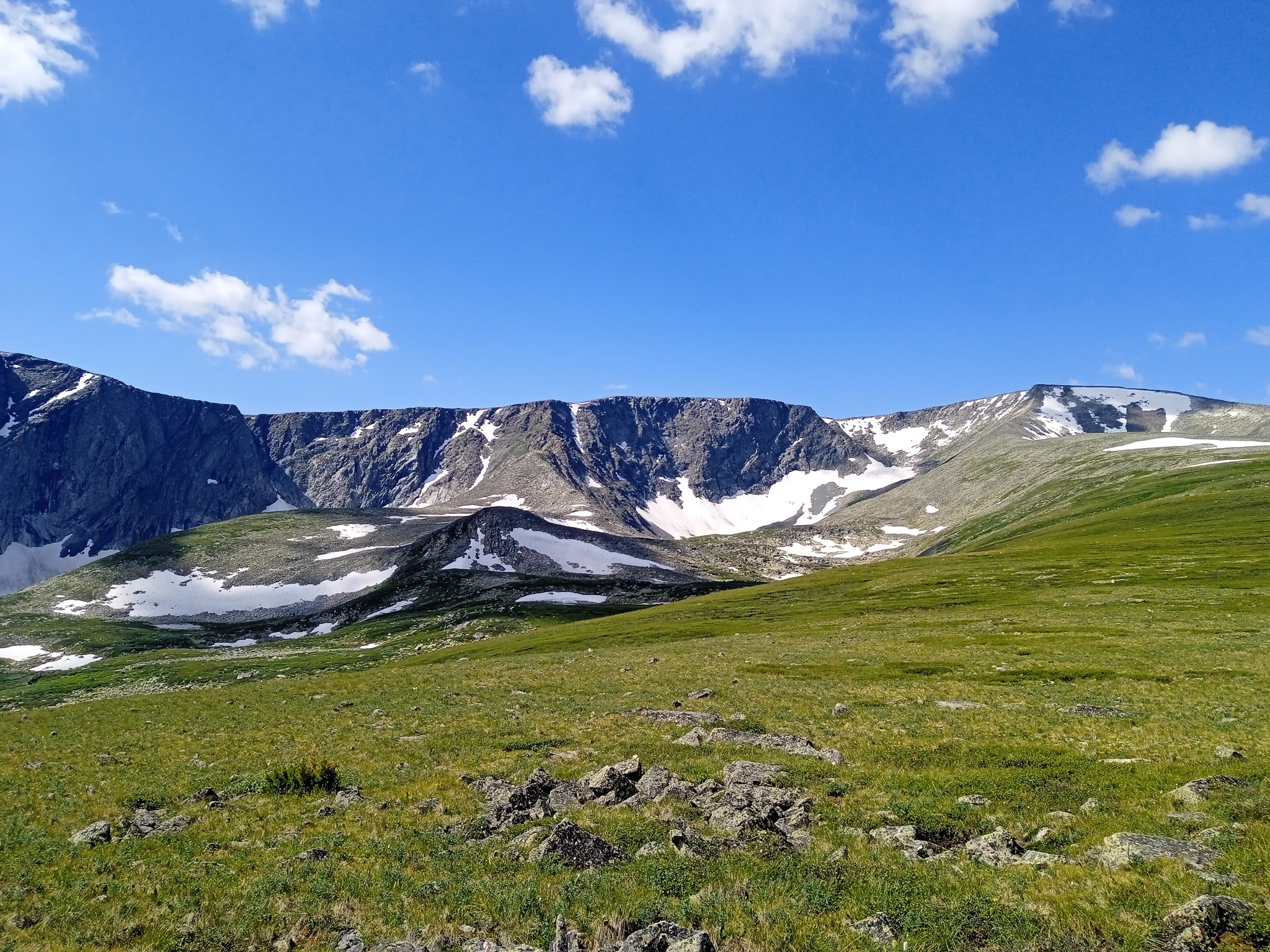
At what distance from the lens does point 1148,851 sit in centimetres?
1300

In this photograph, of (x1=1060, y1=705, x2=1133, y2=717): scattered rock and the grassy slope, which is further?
(x1=1060, y1=705, x2=1133, y2=717): scattered rock

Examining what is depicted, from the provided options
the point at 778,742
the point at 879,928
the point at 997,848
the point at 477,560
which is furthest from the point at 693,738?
the point at 477,560

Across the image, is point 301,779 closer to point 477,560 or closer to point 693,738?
point 693,738

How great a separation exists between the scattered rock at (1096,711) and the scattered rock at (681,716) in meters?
14.2

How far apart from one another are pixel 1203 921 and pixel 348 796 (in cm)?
2026

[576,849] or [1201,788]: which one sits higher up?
[576,849]

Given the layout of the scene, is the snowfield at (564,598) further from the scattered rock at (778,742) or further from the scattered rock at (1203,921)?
the scattered rock at (1203,921)

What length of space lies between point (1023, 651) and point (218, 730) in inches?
1850

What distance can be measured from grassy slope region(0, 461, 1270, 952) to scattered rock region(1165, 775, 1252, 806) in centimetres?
41

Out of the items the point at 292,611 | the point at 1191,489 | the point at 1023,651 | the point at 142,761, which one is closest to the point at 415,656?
the point at 142,761

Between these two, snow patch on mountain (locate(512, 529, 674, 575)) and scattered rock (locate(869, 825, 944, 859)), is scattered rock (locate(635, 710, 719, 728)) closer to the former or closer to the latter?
scattered rock (locate(869, 825, 944, 859))

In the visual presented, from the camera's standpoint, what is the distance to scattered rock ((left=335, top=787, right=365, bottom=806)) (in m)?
19.7

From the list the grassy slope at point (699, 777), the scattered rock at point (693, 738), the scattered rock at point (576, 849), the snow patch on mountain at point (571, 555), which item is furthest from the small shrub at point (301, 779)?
the snow patch on mountain at point (571, 555)

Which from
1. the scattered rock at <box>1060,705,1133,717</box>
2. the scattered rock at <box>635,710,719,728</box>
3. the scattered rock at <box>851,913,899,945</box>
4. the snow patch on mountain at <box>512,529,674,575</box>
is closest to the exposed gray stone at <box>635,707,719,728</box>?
the scattered rock at <box>635,710,719,728</box>
